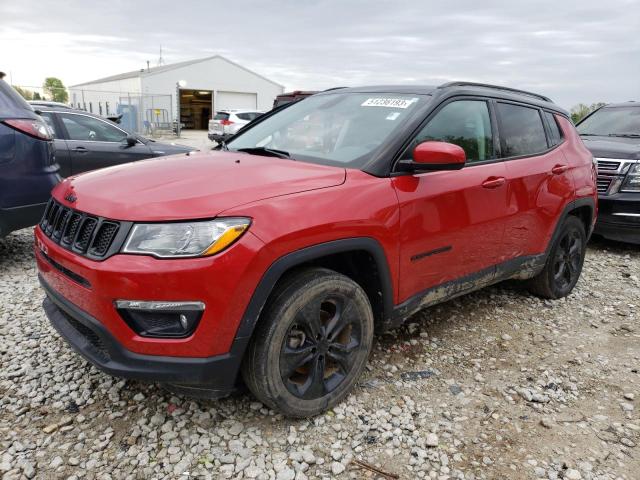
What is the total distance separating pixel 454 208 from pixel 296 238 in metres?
1.19

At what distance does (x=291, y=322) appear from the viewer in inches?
91.4

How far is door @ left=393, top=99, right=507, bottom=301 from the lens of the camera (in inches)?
109

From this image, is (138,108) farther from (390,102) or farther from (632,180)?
(390,102)

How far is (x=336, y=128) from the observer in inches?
123

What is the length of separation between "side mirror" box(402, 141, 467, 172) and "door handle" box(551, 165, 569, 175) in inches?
59.8

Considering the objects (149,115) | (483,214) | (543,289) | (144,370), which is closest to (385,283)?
(483,214)

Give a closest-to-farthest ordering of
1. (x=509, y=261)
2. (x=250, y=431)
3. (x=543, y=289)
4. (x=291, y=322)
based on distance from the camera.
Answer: (x=291, y=322)
(x=250, y=431)
(x=509, y=261)
(x=543, y=289)

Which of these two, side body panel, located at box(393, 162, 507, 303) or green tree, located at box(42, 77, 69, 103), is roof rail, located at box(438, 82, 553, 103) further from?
green tree, located at box(42, 77, 69, 103)

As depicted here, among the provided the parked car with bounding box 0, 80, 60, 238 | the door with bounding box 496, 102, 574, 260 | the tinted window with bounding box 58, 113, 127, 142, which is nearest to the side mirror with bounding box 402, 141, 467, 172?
the door with bounding box 496, 102, 574, 260

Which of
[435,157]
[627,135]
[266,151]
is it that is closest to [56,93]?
[627,135]

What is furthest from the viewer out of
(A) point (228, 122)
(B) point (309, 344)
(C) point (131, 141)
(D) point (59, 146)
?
(A) point (228, 122)

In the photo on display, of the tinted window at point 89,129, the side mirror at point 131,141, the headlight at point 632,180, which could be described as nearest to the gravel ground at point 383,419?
the headlight at point 632,180

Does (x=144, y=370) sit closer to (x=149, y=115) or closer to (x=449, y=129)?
(x=449, y=129)

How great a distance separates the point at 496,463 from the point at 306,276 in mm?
1230
